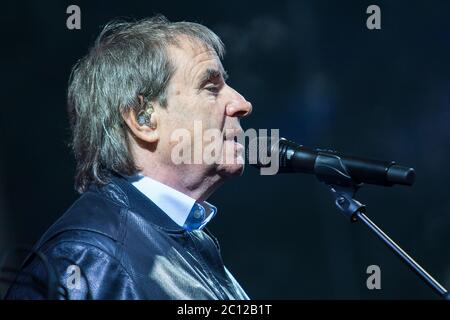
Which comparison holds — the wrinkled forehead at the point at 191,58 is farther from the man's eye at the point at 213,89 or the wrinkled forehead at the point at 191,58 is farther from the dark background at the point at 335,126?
the dark background at the point at 335,126

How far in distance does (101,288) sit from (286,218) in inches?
78.5

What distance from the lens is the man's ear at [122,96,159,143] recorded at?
6.19 ft

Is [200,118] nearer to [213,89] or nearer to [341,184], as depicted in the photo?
[213,89]

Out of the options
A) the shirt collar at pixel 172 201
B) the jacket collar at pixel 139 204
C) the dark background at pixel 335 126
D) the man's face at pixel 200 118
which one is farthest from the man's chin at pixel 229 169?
the dark background at pixel 335 126

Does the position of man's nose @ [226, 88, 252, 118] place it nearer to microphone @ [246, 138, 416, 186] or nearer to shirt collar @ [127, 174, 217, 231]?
microphone @ [246, 138, 416, 186]

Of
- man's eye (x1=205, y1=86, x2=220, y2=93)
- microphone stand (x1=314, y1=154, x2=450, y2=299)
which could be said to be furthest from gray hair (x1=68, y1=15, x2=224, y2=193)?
microphone stand (x1=314, y1=154, x2=450, y2=299)

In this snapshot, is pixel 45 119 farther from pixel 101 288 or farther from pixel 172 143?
pixel 101 288

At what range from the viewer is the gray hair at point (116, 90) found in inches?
74.4

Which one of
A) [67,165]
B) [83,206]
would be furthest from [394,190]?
[83,206]

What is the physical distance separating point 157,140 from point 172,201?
7.4 inches

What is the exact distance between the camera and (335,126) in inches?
131

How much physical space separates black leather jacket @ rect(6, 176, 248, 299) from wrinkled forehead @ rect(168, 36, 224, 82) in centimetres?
36

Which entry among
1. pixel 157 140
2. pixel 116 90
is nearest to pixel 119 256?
pixel 157 140

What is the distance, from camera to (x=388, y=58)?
11.0ft
